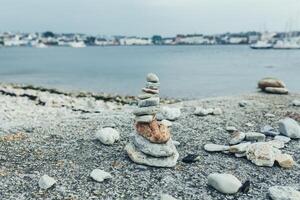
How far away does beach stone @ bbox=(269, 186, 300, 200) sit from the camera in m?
7.36

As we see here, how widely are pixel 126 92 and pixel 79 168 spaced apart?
28.6 meters

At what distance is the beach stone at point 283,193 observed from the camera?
7363 millimetres

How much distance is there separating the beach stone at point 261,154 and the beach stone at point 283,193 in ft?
4.67

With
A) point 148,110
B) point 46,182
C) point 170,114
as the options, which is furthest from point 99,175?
point 170,114

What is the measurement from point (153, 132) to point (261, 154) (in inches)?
96.7

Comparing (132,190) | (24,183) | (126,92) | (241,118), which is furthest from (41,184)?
(126,92)

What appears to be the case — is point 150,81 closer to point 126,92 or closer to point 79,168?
point 79,168

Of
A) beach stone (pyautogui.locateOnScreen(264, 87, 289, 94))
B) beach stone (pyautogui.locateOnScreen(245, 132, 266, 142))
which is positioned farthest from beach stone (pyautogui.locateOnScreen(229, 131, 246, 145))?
beach stone (pyautogui.locateOnScreen(264, 87, 289, 94))

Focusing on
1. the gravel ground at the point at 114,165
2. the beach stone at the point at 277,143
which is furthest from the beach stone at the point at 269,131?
the beach stone at the point at 277,143

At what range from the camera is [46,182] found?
24.8 feet

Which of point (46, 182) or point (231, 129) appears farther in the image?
point (231, 129)

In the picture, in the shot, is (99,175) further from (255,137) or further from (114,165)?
(255,137)

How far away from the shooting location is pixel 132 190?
25.2 feet

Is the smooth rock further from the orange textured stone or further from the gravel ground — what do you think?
the orange textured stone
